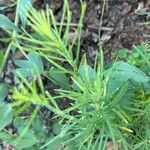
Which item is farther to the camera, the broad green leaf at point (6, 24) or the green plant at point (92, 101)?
the broad green leaf at point (6, 24)

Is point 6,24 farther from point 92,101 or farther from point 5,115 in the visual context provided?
point 92,101

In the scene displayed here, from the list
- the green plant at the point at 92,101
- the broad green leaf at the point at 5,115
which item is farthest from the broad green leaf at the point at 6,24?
the broad green leaf at the point at 5,115

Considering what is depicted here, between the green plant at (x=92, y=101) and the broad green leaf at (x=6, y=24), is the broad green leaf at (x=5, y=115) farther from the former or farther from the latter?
the broad green leaf at (x=6, y=24)

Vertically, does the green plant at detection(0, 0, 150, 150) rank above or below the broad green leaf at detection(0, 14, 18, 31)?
below

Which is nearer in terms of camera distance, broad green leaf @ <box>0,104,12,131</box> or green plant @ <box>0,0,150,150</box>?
green plant @ <box>0,0,150,150</box>

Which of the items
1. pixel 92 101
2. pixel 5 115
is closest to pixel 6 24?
pixel 5 115

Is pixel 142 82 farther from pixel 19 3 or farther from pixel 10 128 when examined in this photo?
pixel 10 128

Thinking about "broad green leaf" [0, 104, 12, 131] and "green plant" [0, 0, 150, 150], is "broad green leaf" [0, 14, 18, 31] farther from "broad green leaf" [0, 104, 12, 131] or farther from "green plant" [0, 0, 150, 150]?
"broad green leaf" [0, 104, 12, 131]

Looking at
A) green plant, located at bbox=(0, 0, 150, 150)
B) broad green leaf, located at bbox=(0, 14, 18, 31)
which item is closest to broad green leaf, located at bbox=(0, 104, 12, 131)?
green plant, located at bbox=(0, 0, 150, 150)

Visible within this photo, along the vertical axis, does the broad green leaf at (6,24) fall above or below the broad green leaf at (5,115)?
above

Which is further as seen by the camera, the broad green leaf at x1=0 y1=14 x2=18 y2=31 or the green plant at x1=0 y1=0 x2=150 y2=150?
the broad green leaf at x1=0 y1=14 x2=18 y2=31

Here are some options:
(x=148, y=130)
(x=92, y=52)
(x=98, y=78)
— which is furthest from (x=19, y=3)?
(x=92, y=52)
